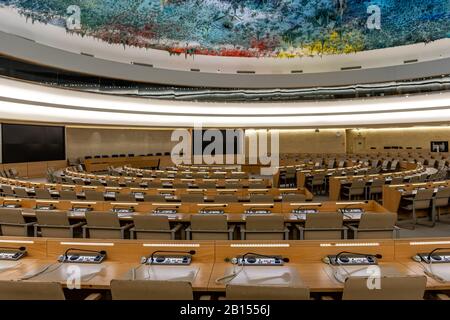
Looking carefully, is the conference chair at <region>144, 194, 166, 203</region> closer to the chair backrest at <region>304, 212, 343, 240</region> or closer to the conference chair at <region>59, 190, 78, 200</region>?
the conference chair at <region>59, 190, 78, 200</region>

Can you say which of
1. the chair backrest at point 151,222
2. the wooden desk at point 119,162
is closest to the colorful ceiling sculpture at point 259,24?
the wooden desk at point 119,162

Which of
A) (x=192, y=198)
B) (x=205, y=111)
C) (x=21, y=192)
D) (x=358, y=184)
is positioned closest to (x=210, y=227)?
(x=192, y=198)

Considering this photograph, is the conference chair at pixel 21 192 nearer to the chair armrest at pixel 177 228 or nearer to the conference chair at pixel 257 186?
the chair armrest at pixel 177 228

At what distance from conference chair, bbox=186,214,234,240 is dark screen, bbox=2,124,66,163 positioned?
1356 centimetres

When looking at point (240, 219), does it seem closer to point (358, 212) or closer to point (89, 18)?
point (358, 212)

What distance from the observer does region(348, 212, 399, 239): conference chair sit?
443 cm

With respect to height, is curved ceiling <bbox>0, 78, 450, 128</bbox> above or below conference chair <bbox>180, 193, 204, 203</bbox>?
above

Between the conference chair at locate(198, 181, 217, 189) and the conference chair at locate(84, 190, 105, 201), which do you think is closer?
the conference chair at locate(84, 190, 105, 201)

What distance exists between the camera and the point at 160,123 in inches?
755

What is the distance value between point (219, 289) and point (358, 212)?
347 cm

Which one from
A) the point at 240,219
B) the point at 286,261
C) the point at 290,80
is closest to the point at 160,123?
the point at 290,80

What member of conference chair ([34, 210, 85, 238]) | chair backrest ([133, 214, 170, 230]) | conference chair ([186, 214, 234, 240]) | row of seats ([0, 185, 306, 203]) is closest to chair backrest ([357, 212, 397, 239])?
row of seats ([0, 185, 306, 203])

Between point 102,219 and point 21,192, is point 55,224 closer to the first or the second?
point 102,219
